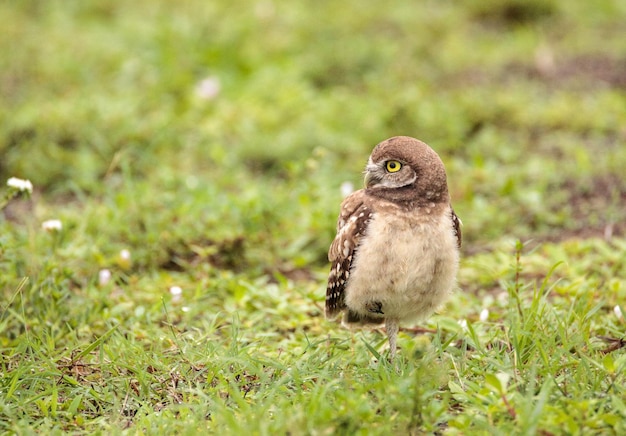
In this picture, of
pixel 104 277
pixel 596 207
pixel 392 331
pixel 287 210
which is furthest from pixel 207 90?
pixel 392 331

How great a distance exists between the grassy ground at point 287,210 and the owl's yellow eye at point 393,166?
0.80m

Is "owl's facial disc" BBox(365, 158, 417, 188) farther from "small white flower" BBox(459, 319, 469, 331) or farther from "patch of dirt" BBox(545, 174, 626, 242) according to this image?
"patch of dirt" BBox(545, 174, 626, 242)

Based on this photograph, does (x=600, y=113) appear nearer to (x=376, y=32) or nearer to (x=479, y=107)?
(x=479, y=107)

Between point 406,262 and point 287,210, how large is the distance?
230 cm

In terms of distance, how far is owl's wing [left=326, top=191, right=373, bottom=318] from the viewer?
4129 mm

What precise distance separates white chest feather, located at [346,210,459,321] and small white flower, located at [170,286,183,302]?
1.16m

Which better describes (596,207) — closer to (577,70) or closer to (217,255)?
(217,255)

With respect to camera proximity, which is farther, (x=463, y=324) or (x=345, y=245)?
(x=463, y=324)

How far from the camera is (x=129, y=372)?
409 centimetres

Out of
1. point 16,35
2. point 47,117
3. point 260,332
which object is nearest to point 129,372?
point 260,332

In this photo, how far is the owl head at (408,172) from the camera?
4.06 metres

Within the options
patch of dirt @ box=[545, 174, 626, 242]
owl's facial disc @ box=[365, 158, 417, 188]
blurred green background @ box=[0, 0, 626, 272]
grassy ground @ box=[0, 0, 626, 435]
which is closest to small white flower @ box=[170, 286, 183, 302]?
grassy ground @ box=[0, 0, 626, 435]

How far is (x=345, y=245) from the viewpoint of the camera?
4.19 metres

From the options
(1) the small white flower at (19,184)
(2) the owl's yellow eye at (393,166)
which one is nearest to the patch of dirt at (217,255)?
(1) the small white flower at (19,184)
